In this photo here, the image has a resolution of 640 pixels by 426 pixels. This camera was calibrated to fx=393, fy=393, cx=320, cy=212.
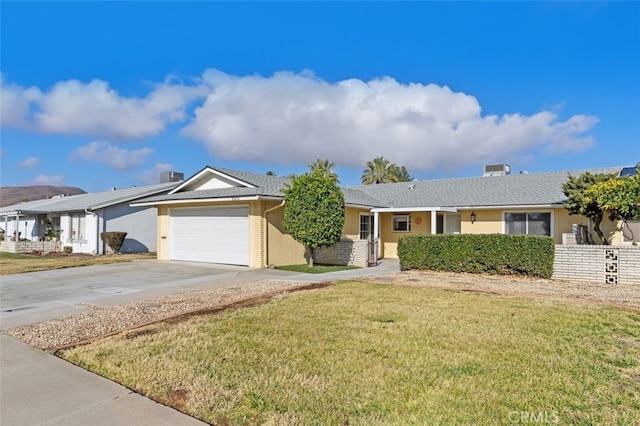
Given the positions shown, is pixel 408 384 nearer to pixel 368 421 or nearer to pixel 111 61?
pixel 368 421

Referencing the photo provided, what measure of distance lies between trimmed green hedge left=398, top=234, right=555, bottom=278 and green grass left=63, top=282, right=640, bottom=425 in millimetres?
5162

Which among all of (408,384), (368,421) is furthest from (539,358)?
(368,421)

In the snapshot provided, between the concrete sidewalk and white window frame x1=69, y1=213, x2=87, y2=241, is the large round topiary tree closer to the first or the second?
the concrete sidewalk

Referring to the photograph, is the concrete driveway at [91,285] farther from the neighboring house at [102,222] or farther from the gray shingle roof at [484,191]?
the gray shingle roof at [484,191]

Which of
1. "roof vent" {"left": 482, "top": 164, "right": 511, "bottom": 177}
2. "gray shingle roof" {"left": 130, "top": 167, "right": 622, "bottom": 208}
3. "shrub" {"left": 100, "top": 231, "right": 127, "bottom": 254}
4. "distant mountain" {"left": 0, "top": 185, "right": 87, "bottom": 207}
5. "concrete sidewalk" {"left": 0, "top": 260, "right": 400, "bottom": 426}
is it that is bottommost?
"concrete sidewalk" {"left": 0, "top": 260, "right": 400, "bottom": 426}

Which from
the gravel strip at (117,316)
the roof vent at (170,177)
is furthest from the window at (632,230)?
the roof vent at (170,177)

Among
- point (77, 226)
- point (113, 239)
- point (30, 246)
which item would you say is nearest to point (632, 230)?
point (113, 239)

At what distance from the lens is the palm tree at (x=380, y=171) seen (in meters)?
44.9

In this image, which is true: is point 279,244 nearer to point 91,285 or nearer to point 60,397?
point 91,285

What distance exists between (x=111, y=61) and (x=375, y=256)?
45.0 feet

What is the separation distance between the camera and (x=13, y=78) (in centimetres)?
1602

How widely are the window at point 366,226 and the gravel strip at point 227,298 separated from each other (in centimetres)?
630

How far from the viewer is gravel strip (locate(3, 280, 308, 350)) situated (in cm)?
612

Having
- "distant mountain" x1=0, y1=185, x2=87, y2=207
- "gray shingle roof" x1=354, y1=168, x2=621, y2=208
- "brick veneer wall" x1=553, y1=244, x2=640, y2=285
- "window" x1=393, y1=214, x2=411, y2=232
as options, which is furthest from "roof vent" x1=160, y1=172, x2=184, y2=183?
"distant mountain" x1=0, y1=185, x2=87, y2=207
